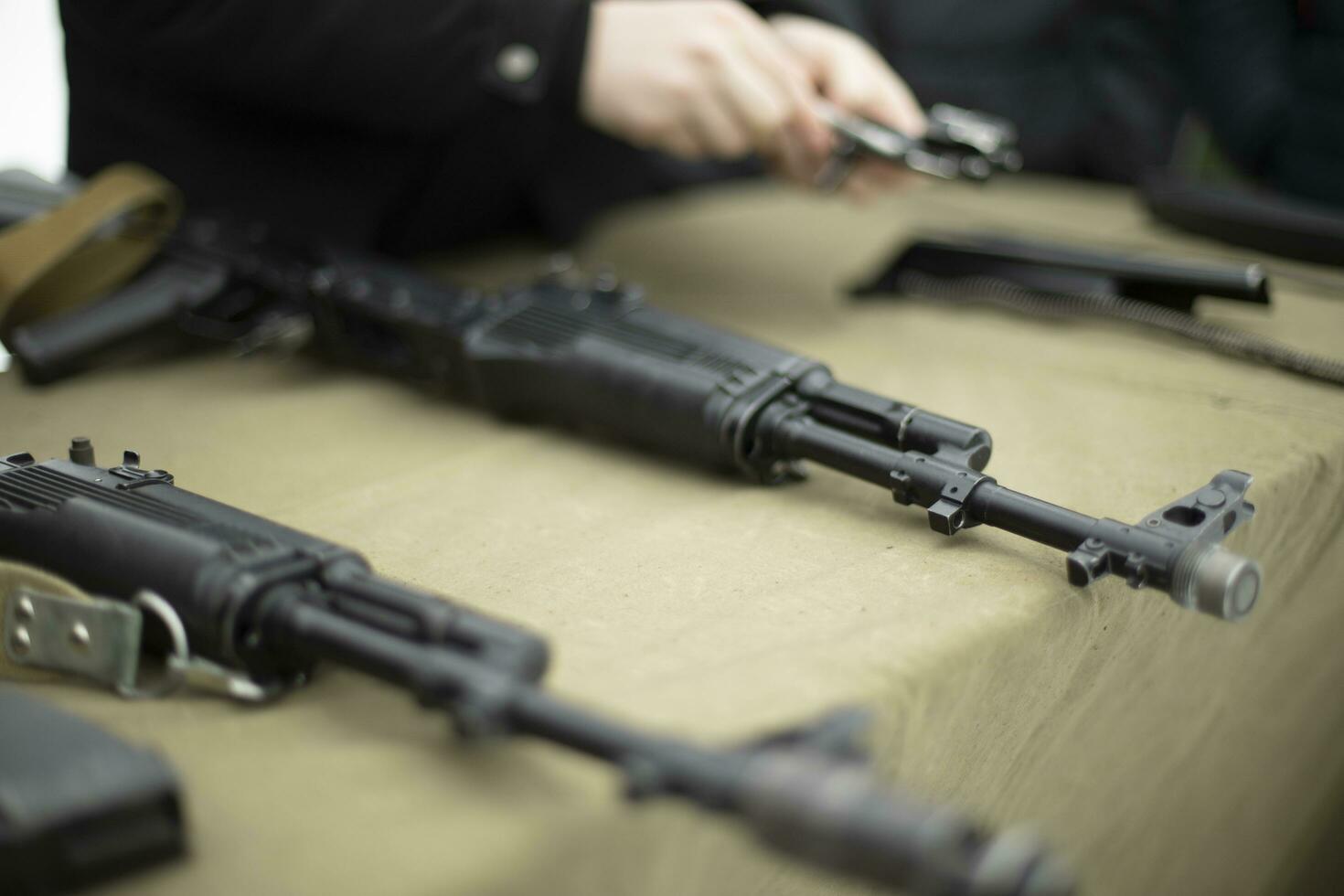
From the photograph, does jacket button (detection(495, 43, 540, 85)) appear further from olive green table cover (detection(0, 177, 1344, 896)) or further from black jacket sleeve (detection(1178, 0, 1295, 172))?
black jacket sleeve (detection(1178, 0, 1295, 172))

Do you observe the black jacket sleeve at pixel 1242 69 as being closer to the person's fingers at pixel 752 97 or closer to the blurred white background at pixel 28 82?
the person's fingers at pixel 752 97

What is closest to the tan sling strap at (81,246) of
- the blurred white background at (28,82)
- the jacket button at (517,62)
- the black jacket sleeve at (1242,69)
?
the jacket button at (517,62)

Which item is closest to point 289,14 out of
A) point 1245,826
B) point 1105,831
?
point 1105,831

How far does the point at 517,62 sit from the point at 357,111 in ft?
0.47

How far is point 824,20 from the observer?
120 cm

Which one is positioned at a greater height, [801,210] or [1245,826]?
[801,210]

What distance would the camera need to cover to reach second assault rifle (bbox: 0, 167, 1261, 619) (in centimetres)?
59

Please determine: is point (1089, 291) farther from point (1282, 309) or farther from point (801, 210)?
point (801, 210)

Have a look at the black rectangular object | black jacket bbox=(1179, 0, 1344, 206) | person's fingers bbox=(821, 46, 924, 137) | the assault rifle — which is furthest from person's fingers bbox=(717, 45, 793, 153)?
black jacket bbox=(1179, 0, 1344, 206)

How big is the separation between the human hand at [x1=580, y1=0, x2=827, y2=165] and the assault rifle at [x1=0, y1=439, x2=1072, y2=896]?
1.65 feet

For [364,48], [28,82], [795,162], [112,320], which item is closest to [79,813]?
[112,320]

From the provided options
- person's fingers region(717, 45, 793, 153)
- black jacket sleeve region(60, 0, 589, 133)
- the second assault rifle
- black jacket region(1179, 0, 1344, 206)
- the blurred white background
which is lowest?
the blurred white background

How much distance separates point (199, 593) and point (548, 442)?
1.12ft

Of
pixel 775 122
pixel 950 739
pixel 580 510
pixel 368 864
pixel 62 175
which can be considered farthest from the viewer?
pixel 62 175
